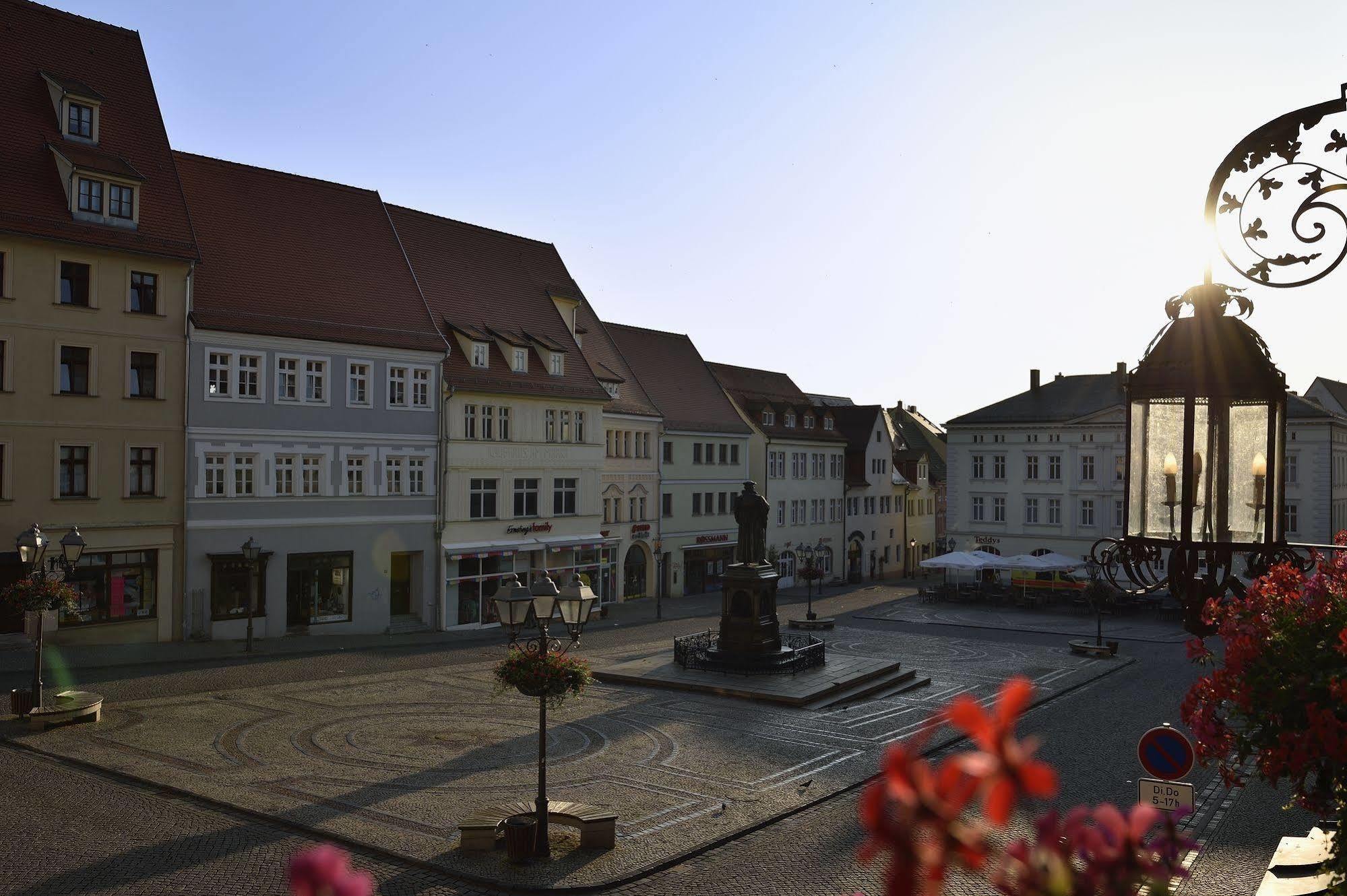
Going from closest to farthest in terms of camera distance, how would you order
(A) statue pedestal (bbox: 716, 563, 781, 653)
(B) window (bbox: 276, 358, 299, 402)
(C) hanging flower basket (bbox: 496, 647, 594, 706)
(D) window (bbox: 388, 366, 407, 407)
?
(C) hanging flower basket (bbox: 496, 647, 594, 706) < (A) statue pedestal (bbox: 716, 563, 781, 653) < (B) window (bbox: 276, 358, 299, 402) < (D) window (bbox: 388, 366, 407, 407)

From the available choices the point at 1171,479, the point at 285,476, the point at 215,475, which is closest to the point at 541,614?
the point at 1171,479

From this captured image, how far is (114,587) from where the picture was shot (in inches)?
1156

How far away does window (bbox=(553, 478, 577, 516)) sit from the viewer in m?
41.9

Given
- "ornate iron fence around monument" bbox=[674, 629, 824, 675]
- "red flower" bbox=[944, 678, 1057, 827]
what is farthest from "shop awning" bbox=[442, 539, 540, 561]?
"red flower" bbox=[944, 678, 1057, 827]

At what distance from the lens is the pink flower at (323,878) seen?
142 cm

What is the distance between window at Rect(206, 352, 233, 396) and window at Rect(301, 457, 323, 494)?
3370 millimetres

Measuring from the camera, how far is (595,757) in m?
19.3

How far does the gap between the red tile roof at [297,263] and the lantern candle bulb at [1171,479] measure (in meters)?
30.2

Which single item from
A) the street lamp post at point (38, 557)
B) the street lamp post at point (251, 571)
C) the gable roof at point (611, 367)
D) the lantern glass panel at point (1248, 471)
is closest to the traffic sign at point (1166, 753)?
the lantern glass panel at point (1248, 471)

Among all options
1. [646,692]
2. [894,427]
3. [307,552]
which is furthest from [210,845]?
[894,427]

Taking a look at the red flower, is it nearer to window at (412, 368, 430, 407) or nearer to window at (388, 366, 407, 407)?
window at (388, 366, 407, 407)

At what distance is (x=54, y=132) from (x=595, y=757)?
77.0 feet

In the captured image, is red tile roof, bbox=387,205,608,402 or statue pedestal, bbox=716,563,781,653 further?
red tile roof, bbox=387,205,608,402

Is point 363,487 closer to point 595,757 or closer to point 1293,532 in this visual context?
point 595,757
